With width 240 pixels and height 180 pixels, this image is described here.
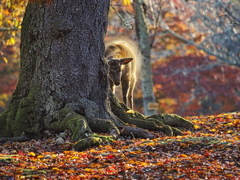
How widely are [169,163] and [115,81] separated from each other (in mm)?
5993

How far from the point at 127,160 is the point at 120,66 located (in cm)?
599

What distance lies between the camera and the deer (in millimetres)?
11602

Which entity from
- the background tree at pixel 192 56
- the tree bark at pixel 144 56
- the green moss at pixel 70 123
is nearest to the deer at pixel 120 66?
the tree bark at pixel 144 56

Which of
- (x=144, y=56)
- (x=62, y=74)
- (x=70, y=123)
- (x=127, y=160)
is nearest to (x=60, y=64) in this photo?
(x=62, y=74)

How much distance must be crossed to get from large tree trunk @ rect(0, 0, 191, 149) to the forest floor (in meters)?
0.53

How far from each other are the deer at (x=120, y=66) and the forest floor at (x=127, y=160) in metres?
4.33

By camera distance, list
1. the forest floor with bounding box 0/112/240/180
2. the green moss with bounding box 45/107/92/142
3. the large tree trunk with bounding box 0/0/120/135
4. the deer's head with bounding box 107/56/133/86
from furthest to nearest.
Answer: the deer's head with bounding box 107/56/133/86 < the large tree trunk with bounding box 0/0/120/135 < the green moss with bounding box 45/107/92/142 < the forest floor with bounding box 0/112/240/180

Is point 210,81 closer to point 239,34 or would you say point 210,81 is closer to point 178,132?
point 239,34

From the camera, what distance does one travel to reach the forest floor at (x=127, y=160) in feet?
17.1

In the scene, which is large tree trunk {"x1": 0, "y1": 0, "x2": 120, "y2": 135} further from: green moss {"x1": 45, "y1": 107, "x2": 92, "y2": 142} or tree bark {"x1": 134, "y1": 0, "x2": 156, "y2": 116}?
tree bark {"x1": 134, "y1": 0, "x2": 156, "y2": 116}

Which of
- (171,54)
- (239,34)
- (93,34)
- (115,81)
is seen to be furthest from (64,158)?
(171,54)

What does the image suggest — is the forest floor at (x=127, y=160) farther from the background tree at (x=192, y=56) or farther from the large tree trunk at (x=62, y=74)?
the background tree at (x=192, y=56)

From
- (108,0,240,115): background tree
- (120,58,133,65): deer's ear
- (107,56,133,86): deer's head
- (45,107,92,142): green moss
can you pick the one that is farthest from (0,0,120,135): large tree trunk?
(108,0,240,115): background tree

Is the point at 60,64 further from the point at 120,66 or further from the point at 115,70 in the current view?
the point at 120,66
